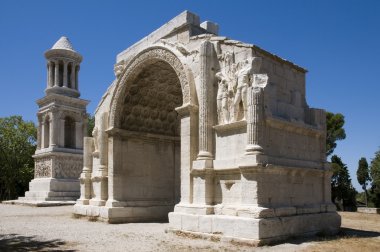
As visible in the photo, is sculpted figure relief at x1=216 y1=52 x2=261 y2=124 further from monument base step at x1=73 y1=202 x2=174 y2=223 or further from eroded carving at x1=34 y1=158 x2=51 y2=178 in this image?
eroded carving at x1=34 y1=158 x2=51 y2=178

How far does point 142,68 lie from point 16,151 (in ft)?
94.8

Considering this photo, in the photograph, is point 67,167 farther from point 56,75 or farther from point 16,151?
point 16,151

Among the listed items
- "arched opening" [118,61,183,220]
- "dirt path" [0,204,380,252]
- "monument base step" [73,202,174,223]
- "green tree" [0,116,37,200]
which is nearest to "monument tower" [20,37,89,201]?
"green tree" [0,116,37,200]

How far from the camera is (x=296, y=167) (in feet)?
36.6

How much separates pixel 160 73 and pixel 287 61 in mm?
5130

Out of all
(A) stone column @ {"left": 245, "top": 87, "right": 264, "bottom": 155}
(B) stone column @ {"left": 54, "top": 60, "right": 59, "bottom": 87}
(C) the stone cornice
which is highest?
(B) stone column @ {"left": 54, "top": 60, "right": 59, "bottom": 87}

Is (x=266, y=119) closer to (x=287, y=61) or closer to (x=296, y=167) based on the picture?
(x=296, y=167)

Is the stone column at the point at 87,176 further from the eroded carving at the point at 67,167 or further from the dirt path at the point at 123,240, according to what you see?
the eroded carving at the point at 67,167

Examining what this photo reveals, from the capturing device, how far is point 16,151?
3897cm

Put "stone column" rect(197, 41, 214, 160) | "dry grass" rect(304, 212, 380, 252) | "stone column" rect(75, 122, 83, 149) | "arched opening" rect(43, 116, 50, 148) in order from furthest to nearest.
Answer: "stone column" rect(75, 122, 83, 149) → "arched opening" rect(43, 116, 50, 148) → "stone column" rect(197, 41, 214, 160) → "dry grass" rect(304, 212, 380, 252)

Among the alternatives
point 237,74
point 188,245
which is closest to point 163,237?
point 188,245

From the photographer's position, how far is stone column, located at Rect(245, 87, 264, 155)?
10.1 meters

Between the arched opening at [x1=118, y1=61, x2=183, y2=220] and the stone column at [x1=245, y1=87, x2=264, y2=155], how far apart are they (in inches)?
209

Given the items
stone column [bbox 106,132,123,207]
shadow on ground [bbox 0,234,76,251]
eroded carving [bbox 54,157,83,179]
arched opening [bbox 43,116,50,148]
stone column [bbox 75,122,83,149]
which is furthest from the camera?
stone column [bbox 75,122,83,149]
